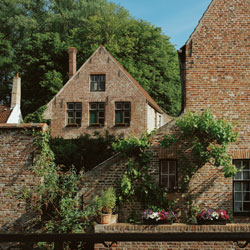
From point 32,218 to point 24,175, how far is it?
1.15 metres

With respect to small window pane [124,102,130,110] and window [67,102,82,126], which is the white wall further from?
small window pane [124,102,130,110]

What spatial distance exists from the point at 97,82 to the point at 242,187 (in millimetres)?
14529

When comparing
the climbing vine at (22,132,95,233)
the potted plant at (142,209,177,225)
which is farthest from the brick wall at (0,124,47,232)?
the potted plant at (142,209,177,225)

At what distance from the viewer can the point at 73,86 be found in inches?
862

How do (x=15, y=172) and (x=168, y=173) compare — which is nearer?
(x=15, y=172)

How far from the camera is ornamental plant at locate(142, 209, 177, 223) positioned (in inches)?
323

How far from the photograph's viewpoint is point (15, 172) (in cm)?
871

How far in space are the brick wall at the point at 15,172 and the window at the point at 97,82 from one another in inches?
527

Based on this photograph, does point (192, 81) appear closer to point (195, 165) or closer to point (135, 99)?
point (195, 165)

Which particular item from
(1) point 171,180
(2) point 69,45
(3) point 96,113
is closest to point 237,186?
(1) point 171,180

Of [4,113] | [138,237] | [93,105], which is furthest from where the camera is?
[4,113]

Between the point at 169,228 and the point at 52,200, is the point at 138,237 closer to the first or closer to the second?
the point at 169,228

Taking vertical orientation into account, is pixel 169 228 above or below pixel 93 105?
below

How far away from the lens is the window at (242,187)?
9.06 meters
